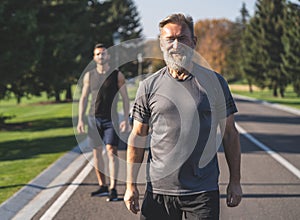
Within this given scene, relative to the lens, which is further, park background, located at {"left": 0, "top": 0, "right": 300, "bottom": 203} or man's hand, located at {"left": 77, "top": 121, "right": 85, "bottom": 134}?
park background, located at {"left": 0, "top": 0, "right": 300, "bottom": 203}

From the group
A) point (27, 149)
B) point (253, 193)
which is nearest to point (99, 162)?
point (253, 193)

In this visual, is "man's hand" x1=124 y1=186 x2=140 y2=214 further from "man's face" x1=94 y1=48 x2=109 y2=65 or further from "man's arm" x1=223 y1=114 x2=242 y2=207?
"man's face" x1=94 y1=48 x2=109 y2=65

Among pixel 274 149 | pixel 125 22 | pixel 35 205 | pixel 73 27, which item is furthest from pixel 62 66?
pixel 125 22

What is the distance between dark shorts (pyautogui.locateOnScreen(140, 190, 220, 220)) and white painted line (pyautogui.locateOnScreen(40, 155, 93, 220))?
121 inches

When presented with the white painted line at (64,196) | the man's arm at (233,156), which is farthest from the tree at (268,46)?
the man's arm at (233,156)

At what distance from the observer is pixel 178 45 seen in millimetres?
3232

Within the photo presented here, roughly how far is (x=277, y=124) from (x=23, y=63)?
1017 cm

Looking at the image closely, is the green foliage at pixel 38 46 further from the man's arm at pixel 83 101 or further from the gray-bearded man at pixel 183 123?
the gray-bearded man at pixel 183 123

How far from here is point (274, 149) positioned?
40.4 ft

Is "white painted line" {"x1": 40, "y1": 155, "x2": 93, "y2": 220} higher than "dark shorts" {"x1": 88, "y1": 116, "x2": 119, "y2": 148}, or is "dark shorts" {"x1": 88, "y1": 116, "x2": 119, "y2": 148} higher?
"dark shorts" {"x1": 88, "y1": 116, "x2": 119, "y2": 148}

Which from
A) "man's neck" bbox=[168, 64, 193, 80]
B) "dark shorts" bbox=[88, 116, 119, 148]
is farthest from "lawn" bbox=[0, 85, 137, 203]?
"man's neck" bbox=[168, 64, 193, 80]

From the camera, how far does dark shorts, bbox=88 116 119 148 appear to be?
22.9 ft

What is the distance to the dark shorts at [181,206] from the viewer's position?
328 centimetres

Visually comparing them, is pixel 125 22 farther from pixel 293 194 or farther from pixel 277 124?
pixel 293 194
